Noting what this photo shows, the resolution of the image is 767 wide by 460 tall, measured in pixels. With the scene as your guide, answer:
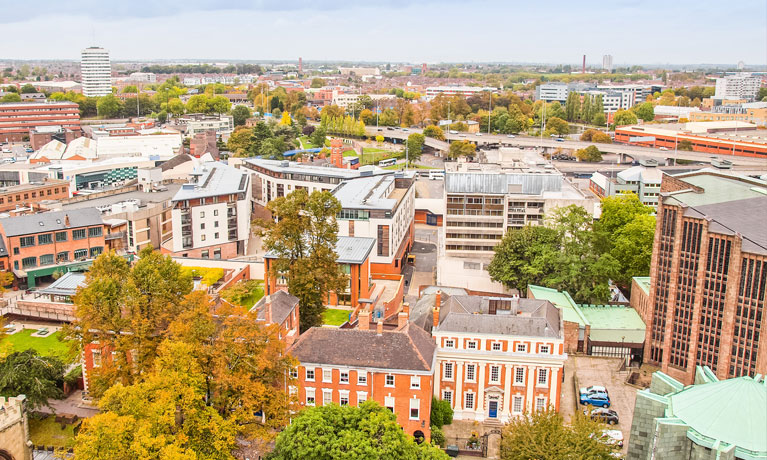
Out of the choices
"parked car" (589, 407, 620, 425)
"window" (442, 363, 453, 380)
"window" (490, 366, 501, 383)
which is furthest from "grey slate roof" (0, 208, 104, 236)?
"parked car" (589, 407, 620, 425)

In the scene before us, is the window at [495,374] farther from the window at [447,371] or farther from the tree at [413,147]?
the tree at [413,147]

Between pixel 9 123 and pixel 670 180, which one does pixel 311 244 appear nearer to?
pixel 670 180

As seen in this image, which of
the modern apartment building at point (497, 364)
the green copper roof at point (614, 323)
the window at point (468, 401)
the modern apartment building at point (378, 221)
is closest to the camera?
the modern apartment building at point (497, 364)

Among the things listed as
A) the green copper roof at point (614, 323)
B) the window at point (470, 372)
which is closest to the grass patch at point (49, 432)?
the window at point (470, 372)

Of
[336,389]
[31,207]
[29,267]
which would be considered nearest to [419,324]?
[336,389]

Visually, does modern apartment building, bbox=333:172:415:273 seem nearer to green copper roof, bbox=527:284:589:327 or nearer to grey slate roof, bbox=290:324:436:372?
green copper roof, bbox=527:284:589:327

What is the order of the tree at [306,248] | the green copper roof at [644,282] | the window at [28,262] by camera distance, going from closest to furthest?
the tree at [306,248] < the green copper roof at [644,282] < the window at [28,262]

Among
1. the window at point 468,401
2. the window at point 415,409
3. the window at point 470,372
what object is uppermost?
the window at point 470,372
